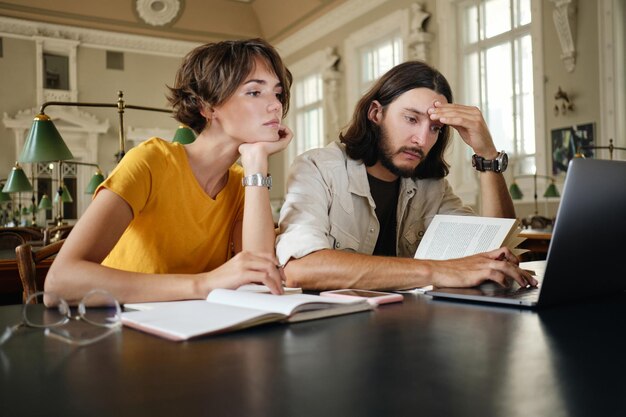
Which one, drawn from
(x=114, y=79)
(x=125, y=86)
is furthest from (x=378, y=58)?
(x=114, y=79)

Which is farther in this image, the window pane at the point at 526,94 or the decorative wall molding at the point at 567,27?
the window pane at the point at 526,94

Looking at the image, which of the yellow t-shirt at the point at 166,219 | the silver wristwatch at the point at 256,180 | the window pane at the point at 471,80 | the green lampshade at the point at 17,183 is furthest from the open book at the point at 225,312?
the window pane at the point at 471,80

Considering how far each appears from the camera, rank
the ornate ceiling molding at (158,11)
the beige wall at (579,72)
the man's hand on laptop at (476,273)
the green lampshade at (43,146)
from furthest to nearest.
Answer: the ornate ceiling molding at (158,11), the beige wall at (579,72), the green lampshade at (43,146), the man's hand on laptop at (476,273)

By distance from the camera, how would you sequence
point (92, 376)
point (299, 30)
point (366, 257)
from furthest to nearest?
point (299, 30) < point (366, 257) < point (92, 376)

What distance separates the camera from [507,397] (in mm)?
604

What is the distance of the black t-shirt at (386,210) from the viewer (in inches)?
85.8

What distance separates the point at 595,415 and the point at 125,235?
1518 mm

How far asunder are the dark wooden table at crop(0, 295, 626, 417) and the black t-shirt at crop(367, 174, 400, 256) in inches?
45.5

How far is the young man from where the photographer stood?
1.79m

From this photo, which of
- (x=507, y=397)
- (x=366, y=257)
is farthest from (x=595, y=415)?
(x=366, y=257)

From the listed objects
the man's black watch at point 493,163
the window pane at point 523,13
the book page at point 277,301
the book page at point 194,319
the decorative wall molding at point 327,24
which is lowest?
the book page at point 194,319

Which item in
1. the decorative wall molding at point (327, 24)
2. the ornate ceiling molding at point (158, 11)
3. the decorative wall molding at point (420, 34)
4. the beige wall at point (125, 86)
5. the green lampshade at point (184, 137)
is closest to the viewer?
the green lampshade at point (184, 137)

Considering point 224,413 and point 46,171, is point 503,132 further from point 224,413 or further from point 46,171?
point 46,171

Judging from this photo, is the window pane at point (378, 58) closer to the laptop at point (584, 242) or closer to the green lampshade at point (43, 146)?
the green lampshade at point (43, 146)
